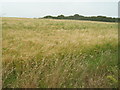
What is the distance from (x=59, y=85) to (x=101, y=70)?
A: 1.18 metres

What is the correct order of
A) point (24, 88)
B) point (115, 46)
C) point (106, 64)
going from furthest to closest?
point (115, 46) → point (106, 64) → point (24, 88)

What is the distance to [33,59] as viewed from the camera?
166 inches

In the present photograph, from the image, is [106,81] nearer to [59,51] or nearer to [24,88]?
[24,88]

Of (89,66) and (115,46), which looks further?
(115,46)

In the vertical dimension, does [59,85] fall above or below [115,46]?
below

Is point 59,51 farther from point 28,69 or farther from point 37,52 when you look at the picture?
point 28,69

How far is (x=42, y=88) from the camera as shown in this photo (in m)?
3.08

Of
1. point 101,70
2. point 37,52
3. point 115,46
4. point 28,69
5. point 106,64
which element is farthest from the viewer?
point 115,46

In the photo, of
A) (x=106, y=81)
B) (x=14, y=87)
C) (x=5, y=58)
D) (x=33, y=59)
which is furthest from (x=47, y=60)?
(x=106, y=81)

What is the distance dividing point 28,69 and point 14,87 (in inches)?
22.0

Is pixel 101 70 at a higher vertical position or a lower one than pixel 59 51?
lower

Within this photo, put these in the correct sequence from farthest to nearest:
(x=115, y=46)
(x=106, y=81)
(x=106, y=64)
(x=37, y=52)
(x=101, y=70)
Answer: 1. (x=115, y=46)
2. (x=37, y=52)
3. (x=106, y=64)
4. (x=101, y=70)
5. (x=106, y=81)

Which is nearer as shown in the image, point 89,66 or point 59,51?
point 89,66

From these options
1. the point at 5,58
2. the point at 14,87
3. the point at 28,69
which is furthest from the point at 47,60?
the point at 14,87
